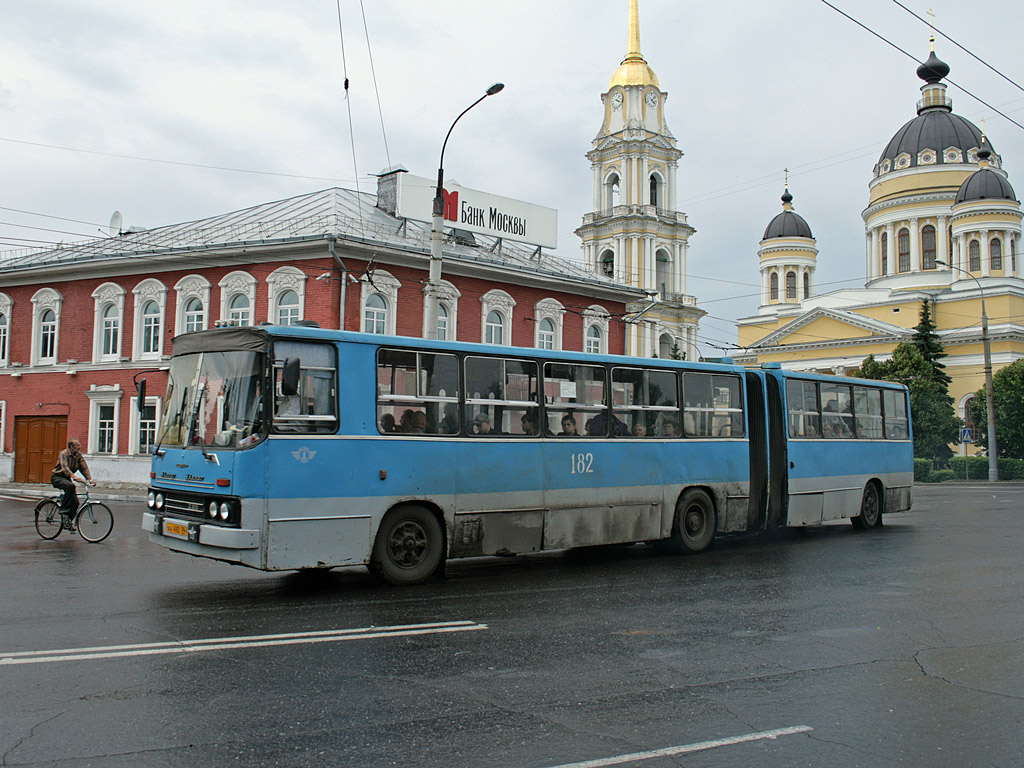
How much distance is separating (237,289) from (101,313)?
6.28 metres

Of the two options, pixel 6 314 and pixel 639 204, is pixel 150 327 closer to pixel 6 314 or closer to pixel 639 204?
pixel 6 314

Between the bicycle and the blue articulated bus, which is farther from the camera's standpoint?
the bicycle

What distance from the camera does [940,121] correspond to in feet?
263

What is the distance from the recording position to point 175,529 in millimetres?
9836

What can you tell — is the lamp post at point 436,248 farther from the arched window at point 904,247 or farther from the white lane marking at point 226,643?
the arched window at point 904,247

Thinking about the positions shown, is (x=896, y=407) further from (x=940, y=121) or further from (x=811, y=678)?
(x=940, y=121)

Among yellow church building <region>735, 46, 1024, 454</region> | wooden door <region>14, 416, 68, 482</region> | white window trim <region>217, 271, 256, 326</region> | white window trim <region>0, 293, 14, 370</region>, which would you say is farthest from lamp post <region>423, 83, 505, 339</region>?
yellow church building <region>735, 46, 1024, 454</region>

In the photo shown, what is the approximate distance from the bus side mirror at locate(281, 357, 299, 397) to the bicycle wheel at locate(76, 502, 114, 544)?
777 cm

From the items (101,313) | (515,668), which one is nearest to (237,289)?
(101,313)

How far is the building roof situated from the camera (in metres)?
30.7

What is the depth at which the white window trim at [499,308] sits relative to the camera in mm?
33875

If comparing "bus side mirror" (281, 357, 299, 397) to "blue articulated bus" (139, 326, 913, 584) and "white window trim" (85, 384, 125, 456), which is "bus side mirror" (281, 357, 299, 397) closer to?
"blue articulated bus" (139, 326, 913, 584)

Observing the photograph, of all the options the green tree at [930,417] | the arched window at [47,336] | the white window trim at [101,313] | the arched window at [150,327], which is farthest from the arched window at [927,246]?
the arched window at [47,336]

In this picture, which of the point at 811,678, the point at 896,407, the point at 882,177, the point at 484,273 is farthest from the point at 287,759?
the point at 882,177
